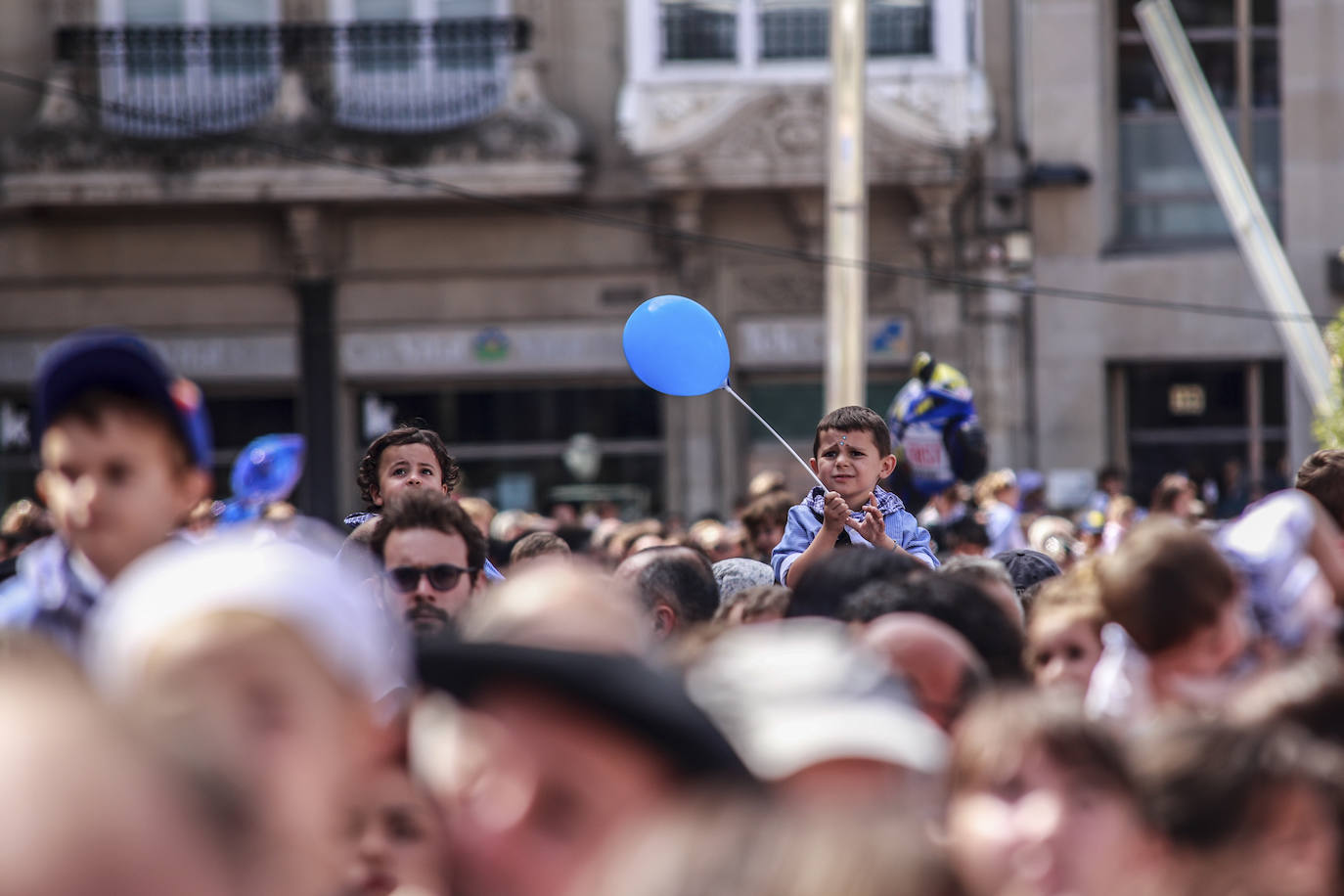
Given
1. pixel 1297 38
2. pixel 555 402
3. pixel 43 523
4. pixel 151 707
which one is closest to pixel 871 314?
pixel 555 402

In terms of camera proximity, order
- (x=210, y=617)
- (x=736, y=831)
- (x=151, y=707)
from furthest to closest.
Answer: (x=210, y=617)
(x=151, y=707)
(x=736, y=831)

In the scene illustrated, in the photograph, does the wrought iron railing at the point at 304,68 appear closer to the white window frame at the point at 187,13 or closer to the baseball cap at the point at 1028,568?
the white window frame at the point at 187,13

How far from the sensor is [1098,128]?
15.9 metres

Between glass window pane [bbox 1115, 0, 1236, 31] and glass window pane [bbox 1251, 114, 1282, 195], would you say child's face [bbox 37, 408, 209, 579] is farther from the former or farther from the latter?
glass window pane [bbox 1251, 114, 1282, 195]

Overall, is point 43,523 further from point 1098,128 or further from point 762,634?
point 1098,128

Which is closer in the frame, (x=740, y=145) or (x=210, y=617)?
(x=210, y=617)

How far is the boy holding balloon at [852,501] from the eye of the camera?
17.4 feet

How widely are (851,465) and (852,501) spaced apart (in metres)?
0.11

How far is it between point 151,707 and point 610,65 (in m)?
14.8

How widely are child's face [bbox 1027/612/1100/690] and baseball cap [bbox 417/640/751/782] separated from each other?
1.58 m

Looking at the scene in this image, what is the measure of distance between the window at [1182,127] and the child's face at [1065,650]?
13.1 metres

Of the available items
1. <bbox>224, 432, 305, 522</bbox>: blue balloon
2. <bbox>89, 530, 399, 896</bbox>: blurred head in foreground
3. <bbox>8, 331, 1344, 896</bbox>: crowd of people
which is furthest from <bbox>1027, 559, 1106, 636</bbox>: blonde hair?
<bbox>224, 432, 305, 522</bbox>: blue balloon

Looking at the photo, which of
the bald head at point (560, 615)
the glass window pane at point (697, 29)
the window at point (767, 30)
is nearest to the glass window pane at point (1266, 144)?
the window at point (767, 30)

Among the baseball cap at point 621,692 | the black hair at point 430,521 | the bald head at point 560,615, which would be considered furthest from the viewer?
the black hair at point 430,521
